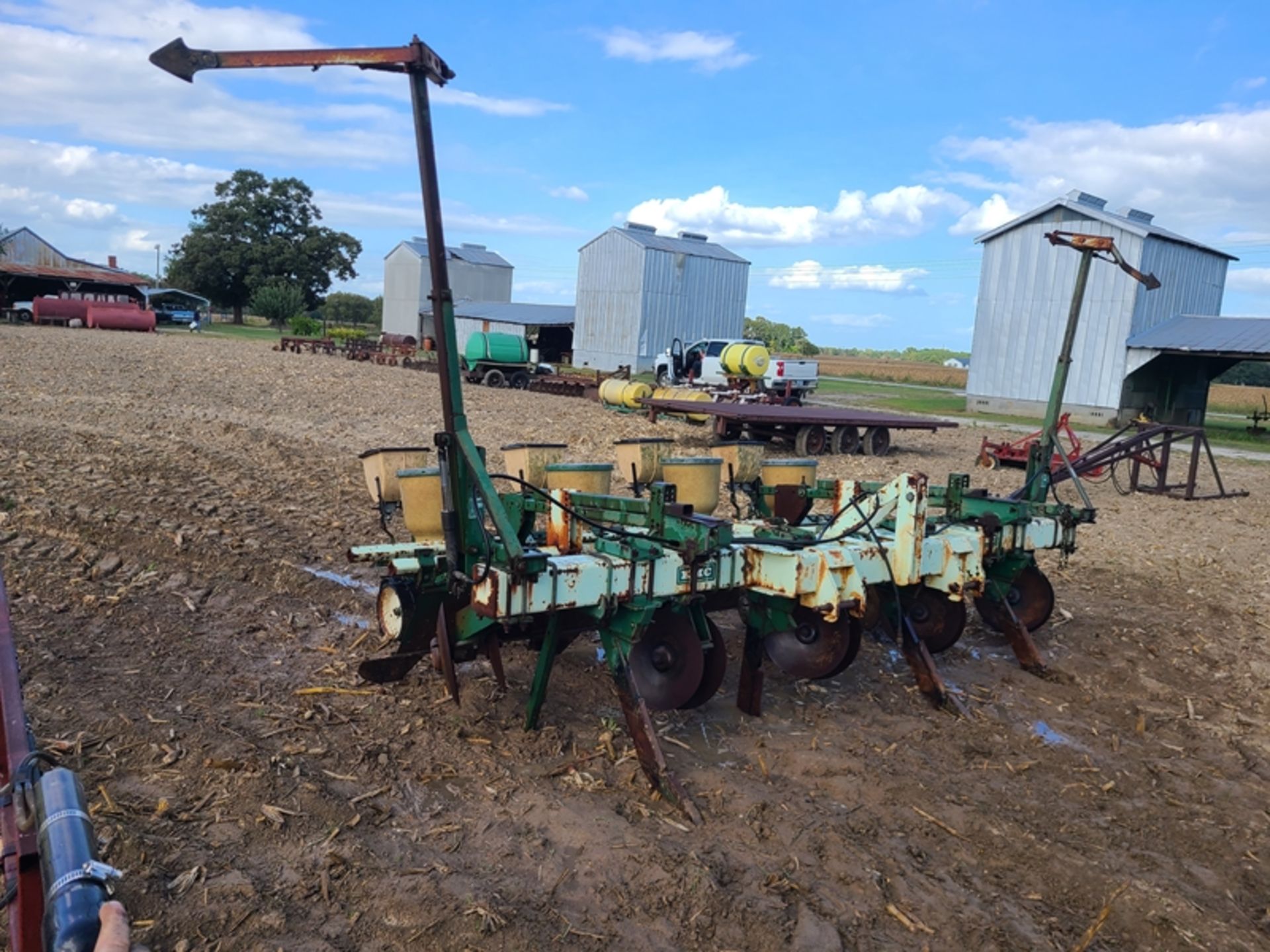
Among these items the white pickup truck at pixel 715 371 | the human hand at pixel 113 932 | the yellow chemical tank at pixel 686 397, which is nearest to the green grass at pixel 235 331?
the white pickup truck at pixel 715 371

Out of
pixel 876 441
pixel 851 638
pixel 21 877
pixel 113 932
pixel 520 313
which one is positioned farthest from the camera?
pixel 520 313

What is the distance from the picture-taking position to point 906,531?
5.50 metres

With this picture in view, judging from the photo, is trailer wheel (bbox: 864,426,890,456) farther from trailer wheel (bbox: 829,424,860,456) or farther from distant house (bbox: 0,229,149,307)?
distant house (bbox: 0,229,149,307)

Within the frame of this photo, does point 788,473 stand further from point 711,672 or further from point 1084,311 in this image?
point 1084,311

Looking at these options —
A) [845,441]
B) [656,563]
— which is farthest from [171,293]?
[656,563]

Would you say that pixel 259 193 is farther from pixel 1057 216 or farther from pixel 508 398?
pixel 1057 216

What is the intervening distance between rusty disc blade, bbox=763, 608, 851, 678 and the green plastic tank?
22627 millimetres

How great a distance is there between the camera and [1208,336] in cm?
2380

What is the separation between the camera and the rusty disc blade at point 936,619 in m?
6.34

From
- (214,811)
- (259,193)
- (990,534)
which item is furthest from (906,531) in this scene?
(259,193)

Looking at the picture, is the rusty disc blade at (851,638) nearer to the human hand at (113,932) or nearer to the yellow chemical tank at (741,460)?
the yellow chemical tank at (741,460)

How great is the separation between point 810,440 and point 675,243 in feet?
76.8

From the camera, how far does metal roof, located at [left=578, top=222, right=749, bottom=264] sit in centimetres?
3634

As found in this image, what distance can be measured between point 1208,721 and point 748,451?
3.23 meters
